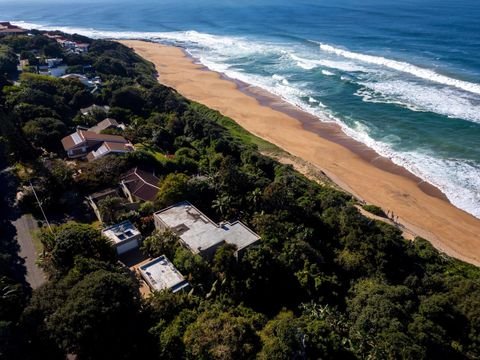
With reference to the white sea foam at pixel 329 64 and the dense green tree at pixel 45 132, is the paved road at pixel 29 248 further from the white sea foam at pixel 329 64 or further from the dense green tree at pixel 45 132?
the white sea foam at pixel 329 64

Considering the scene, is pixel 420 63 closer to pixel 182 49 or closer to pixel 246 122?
pixel 246 122

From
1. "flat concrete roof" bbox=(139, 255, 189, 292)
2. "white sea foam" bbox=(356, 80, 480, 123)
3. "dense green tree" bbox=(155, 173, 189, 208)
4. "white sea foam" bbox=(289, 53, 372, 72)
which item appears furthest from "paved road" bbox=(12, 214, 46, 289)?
"white sea foam" bbox=(289, 53, 372, 72)

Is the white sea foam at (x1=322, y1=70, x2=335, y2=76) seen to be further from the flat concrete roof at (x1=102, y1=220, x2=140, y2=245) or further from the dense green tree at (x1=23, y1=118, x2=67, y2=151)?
the flat concrete roof at (x1=102, y1=220, x2=140, y2=245)

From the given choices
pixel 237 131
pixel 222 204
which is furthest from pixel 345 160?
pixel 222 204

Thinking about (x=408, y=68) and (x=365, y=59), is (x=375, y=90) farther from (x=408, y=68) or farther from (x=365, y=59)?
(x=365, y=59)

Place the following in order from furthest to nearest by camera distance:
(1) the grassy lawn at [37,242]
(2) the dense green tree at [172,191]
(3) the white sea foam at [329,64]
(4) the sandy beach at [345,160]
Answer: (3) the white sea foam at [329,64] → (4) the sandy beach at [345,160] → (2) the dense green tree at [172,191] → (1) the grassy lawn at [37,242]

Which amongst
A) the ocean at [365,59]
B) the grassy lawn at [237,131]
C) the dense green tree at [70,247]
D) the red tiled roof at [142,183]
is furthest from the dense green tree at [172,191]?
the ocean at [365,59]

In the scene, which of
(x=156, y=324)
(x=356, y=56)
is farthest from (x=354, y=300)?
(x=356, y=56)
